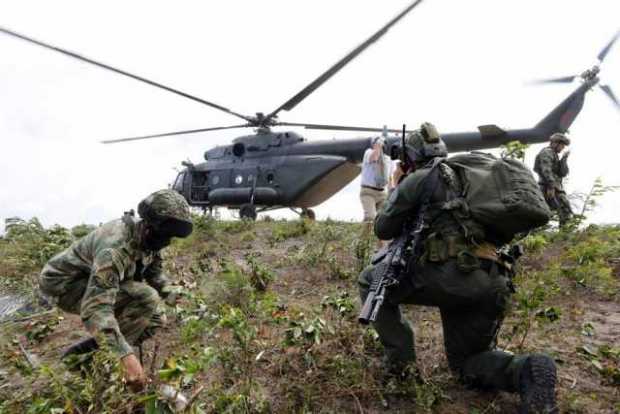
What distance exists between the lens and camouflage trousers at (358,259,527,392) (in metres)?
3.12

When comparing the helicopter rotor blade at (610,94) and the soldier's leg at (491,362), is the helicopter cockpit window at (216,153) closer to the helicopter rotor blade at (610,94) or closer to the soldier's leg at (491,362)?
the helicopter rotor blade at (610,94)

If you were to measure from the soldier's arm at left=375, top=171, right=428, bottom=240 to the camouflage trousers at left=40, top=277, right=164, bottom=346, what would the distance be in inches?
76.3

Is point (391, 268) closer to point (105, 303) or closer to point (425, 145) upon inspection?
point (425, 145)

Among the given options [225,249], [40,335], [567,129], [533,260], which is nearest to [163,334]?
[40,335]

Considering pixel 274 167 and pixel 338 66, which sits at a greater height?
pixel 338 66

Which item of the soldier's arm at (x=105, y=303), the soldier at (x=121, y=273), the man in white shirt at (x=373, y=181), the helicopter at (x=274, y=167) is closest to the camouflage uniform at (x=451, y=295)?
the soldier at (x=121, y=273)

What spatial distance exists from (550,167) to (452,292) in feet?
19.8

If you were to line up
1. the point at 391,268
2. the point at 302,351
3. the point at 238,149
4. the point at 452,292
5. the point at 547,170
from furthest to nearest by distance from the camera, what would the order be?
the point at 238,149 < the point at 547,170 < the point at 302,351 < the point at 391,268 < the point at 452,292

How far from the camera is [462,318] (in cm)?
339

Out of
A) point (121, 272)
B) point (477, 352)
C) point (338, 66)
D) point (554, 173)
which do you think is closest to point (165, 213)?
point (121, 272)

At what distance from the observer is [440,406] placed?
3.24m

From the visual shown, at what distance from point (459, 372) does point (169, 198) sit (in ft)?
8.09

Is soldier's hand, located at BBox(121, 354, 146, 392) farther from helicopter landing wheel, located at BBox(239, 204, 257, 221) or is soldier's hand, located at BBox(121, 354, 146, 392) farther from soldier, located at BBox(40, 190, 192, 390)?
helicopter landing wheel, located at BBox(239, 204, 257, 221)

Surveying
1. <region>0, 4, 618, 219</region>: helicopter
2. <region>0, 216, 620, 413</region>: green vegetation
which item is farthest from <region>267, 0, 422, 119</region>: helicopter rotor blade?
<region>0, 216, 620, 413</region>: green vegetation
